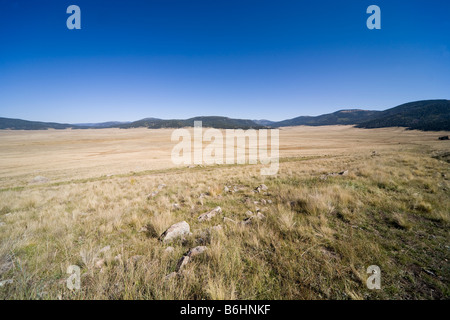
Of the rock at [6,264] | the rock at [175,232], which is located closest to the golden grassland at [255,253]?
the rock at [6,264]

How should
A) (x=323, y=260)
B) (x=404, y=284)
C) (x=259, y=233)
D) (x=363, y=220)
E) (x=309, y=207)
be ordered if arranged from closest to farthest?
(x=404, y=284), (x=323, y=260), (x=259, y=233), (x=363, y=220), (x=309, y=207)

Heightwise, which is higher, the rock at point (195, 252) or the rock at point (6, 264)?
the rock at point (195, 252)

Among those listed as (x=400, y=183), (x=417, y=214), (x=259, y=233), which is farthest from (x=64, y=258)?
(x=400, y=183)

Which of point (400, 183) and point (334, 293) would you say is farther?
point (400, 183)

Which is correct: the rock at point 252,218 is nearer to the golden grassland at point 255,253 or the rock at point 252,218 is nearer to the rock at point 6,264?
the golden grassland at point 255,253

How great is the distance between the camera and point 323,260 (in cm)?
279

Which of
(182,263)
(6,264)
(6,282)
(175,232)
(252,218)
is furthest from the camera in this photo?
(252,218)

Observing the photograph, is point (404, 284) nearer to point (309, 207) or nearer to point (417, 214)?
point (309, 207)

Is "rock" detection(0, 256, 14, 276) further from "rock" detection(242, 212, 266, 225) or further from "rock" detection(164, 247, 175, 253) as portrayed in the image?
"rock" detection(242, 212, 266, 225)

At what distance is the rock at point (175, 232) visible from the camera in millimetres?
3752

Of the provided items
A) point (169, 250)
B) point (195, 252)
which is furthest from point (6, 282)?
point (195, 252)

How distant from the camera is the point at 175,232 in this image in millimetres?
3910

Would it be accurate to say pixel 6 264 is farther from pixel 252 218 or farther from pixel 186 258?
pixel 252 218
